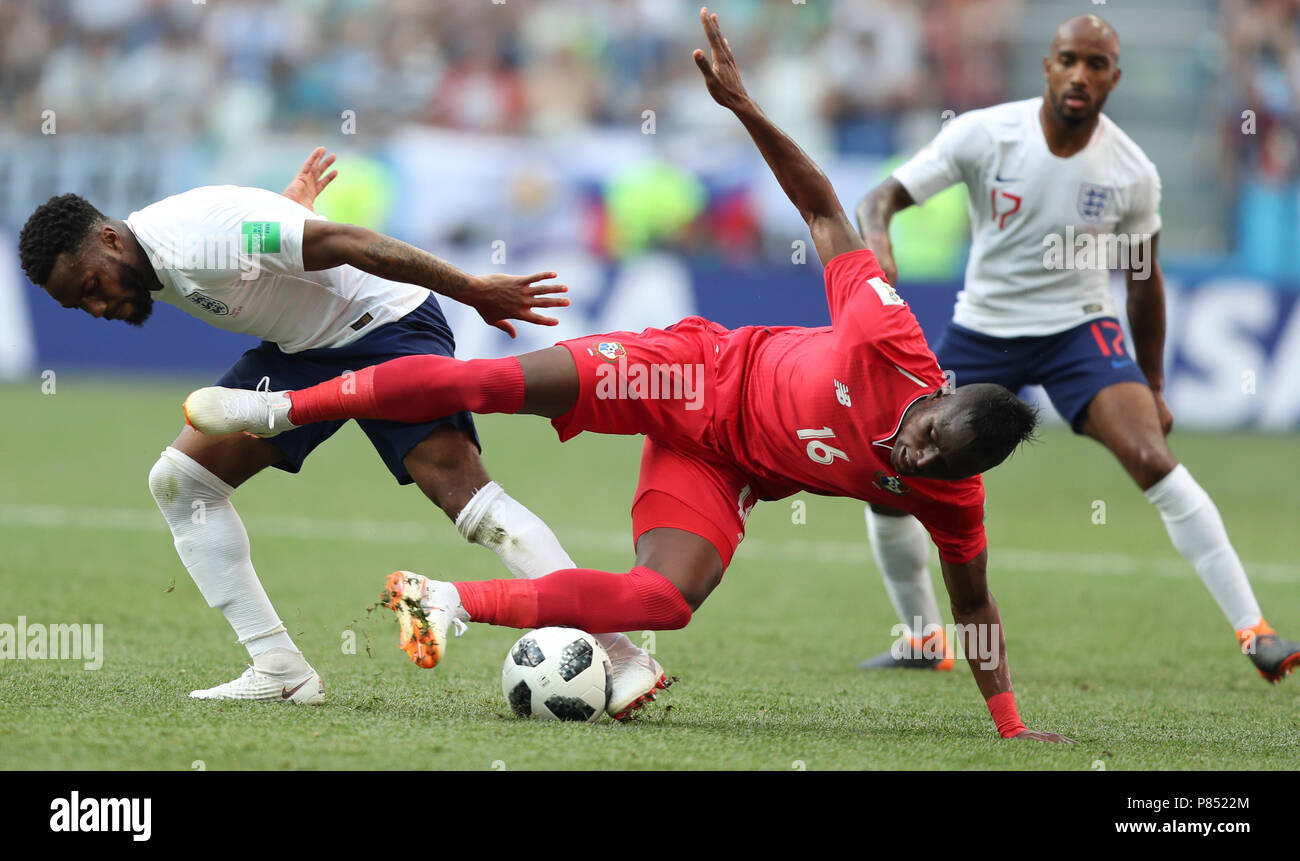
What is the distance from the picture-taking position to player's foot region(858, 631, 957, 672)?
6109mm

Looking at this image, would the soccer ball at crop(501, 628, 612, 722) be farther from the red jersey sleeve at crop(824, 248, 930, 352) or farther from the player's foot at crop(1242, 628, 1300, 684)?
the player's foot at crop(1242, 628, 1300, 684)

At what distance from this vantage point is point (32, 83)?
1825 cm

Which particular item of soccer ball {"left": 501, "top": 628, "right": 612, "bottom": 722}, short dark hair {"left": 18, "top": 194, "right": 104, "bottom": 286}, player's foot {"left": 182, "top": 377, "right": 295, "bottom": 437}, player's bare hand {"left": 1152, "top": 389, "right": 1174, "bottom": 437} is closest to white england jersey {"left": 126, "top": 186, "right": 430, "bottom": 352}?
short dark hair {"left": 18, "top": 194, "right": 104, "bottom": 286}

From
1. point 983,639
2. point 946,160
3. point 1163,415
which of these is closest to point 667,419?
point 983,639

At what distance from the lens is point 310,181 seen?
5.38 m

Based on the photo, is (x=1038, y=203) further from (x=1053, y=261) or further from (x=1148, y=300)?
(x=1148, y=300)

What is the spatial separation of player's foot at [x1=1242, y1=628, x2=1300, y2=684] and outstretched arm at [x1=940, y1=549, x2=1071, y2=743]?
142cm

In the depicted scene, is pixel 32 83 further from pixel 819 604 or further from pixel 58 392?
pixel 819 604

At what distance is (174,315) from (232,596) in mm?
11455

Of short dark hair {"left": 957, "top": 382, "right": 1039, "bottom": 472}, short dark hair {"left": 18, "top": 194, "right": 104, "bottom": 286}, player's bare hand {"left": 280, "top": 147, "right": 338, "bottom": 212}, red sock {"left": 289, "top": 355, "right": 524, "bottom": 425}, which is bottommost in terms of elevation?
short dark hair {"left": 957, "top": 382, "right": 1039, "bottom": 472}

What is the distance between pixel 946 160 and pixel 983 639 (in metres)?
2.42
